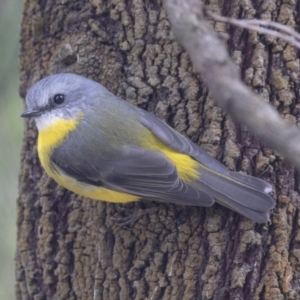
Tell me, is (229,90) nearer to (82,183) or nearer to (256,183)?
(256,183)

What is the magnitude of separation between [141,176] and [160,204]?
21cm

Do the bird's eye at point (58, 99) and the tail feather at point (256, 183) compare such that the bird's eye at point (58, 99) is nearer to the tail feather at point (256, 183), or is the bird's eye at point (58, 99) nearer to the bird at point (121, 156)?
the bird at point (121, 156)

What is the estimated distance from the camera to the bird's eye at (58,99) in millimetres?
3494

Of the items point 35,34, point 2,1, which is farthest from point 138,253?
point 2,1

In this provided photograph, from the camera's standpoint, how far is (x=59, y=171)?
3414 mm

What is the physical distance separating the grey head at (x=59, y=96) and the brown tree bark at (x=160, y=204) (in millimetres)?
155

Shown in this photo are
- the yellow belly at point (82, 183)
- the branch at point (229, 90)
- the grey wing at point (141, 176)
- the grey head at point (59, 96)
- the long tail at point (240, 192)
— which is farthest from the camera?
the grey head at point (59, 96)

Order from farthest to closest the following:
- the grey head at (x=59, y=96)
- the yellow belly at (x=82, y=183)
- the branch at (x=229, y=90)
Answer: the grey head at (x=59, y=96), the yellow belly at (x=82, y=183), the branch at (x=229, y=90)

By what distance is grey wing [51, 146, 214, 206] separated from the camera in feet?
10.2

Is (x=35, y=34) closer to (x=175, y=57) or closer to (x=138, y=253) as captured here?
(x=175, y=57)

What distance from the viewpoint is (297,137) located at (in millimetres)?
1319

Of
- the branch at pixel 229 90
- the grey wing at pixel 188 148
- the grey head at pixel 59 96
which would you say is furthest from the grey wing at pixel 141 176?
the branch at pixel 229 90

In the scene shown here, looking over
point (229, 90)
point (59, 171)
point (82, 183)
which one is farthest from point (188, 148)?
point (229, 90)

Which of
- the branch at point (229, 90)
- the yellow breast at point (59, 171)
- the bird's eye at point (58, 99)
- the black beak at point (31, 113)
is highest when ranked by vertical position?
the bird's eye at point (58, 99)
